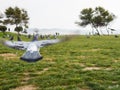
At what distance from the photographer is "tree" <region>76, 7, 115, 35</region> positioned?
117m

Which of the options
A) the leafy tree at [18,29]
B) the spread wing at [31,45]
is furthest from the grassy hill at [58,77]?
the leafy tree at [18,29]

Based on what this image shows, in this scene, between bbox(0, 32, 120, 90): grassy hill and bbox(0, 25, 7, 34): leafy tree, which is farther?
bbox(0, 25, 7, 34): leafy tree

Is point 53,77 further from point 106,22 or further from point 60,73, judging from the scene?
point 106,22

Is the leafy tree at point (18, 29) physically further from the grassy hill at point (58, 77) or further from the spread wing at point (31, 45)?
the spread wing at point (31, 45)

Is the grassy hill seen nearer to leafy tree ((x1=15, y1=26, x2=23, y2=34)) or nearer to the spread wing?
the spread wing

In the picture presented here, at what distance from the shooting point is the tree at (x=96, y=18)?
117m

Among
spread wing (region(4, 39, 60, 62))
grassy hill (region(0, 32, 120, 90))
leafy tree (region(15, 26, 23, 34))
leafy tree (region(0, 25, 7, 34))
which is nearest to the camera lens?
spread wing (region(4, 39, 60, 62))

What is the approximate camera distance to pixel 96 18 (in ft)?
385

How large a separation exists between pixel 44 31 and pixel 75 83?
9304mm

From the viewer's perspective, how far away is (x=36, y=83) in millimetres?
19891

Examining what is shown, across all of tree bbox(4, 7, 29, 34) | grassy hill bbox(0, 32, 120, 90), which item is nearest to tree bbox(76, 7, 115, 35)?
tree bbox(4, 7, 29, 34)

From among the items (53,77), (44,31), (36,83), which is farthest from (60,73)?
(44,31)

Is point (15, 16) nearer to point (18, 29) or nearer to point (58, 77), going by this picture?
point (18, 29)

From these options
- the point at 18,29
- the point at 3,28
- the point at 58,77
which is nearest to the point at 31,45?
the point at 58,77
